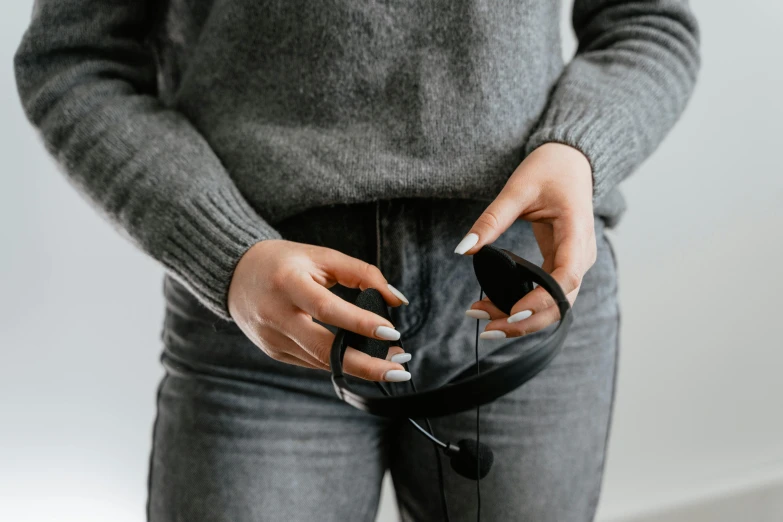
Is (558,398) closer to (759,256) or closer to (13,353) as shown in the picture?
(759,256)

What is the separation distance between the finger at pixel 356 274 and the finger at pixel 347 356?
0.04m

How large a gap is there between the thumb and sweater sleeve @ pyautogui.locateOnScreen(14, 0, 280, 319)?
7.0 inches

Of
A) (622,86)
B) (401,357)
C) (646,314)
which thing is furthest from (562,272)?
(646,314)

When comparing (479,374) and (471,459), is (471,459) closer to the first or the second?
(471,459)

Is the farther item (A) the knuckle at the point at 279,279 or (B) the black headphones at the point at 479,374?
(A) the knuckle at the point at 279,279

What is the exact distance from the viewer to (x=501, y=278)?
44 cm

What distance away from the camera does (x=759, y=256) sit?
988mm

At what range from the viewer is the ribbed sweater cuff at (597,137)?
1.69 ft

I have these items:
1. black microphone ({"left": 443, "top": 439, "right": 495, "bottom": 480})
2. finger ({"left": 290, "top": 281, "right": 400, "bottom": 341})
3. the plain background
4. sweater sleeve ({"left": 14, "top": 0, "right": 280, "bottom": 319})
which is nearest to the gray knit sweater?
sweater sleeve ({"left": 14, "top": 0, "right": 280, "bottom": 319})

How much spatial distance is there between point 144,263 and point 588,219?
746mm

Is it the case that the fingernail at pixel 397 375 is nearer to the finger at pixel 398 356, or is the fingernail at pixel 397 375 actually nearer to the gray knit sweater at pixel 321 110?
the finger at pixel 398 356

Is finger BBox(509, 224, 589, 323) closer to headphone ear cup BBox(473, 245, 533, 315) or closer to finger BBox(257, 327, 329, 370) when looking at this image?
headphone ear cup BBox(473, 245, 533, 315)

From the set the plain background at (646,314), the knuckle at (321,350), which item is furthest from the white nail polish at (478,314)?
the plain background at (646,314)

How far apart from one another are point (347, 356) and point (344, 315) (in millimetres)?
26
